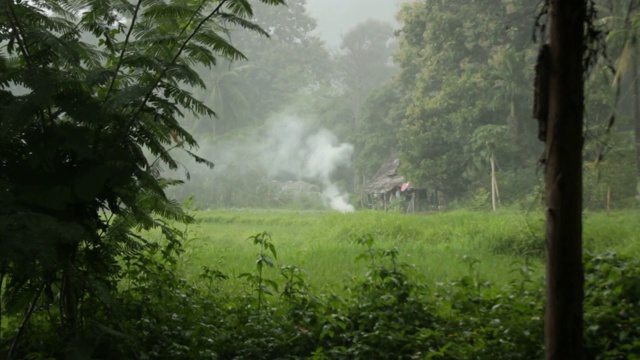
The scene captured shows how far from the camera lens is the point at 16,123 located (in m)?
2.80

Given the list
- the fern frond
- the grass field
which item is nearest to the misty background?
the grass field

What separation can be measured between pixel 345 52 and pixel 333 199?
39.3 feet

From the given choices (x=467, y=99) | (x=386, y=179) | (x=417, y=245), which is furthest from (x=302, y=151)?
(x=417, y=245)

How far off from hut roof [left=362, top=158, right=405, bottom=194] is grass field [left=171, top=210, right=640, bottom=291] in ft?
34.8

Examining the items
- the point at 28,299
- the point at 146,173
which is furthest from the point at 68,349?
the point at 146,173

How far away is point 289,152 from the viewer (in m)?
34.0

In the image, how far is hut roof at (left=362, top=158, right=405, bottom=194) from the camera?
2574cm

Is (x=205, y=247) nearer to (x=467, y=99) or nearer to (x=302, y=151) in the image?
(x=467, y=99)

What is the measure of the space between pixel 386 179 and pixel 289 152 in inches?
344

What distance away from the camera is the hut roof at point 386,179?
25741mm

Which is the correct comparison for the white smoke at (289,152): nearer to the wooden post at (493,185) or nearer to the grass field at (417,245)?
the wooden post at (493,185)

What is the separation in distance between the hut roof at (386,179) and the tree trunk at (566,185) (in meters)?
22.4

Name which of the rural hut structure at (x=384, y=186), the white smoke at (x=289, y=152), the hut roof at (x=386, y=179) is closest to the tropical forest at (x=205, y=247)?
the hut roof at (x=386, y=179)

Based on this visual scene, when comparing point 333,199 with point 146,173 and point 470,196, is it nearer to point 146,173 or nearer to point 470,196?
point 470,196
